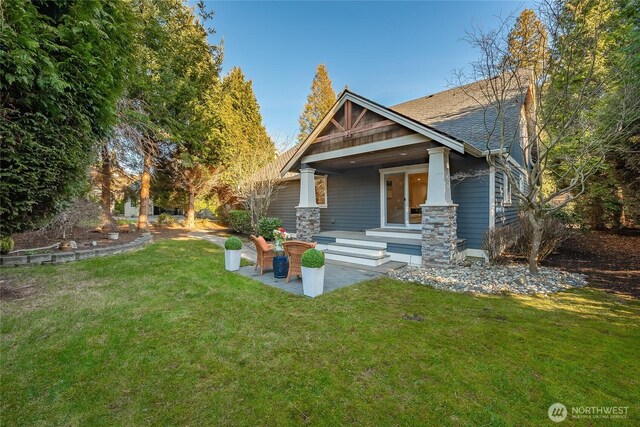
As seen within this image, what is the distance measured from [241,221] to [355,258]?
25.4ft

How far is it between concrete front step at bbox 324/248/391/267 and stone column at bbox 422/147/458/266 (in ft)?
3.83

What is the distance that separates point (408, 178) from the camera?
30.7 feet

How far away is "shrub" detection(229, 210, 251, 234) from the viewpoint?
1361 cm

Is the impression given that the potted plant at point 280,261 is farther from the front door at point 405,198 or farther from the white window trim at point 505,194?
the white window trim at point 505,194

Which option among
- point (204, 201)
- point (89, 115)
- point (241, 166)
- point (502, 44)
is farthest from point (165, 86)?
point (502, 44)

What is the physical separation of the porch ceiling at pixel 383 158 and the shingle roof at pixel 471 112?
2.49 ft

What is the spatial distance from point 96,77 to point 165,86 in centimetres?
1062

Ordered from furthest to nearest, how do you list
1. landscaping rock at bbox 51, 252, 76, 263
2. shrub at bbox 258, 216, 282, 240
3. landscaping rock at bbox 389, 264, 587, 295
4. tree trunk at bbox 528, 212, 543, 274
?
shrub at bbox 258, 216, 282, 240 → landscaping rock at bbox 51, 252, 76, 263 → tree trunk at bbox 528, 212, 543, 274 → landscaping rock at bbox 389, 264, 587, 295

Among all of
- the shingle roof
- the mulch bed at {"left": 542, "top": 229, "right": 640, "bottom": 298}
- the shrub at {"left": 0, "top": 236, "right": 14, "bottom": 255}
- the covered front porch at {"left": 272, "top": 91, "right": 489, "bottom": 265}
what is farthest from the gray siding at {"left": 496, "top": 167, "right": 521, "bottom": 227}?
the shrub at {"left": 0, "top": 236, "right": 14, "bottom": 255}

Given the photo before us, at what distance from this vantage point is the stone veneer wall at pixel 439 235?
677cm

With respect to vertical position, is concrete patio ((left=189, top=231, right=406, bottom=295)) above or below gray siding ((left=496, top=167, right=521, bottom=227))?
below

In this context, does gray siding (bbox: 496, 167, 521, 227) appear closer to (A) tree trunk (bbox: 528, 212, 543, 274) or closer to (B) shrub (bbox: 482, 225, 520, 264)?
(B) shrub (bbox: 482, 225, 520, 264)

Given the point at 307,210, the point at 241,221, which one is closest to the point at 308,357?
the point at 307,210

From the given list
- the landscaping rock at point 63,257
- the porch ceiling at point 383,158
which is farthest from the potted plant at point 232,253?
the porch ceiling at point 383,158
